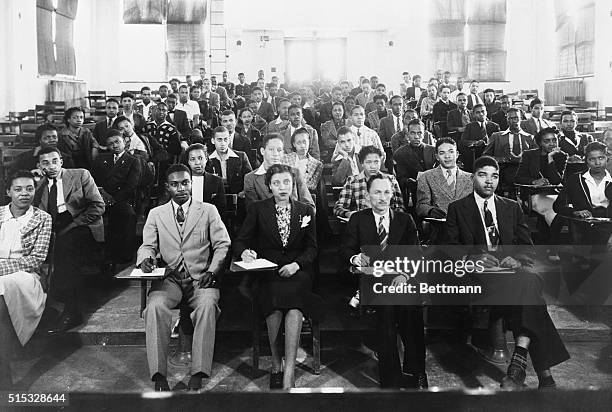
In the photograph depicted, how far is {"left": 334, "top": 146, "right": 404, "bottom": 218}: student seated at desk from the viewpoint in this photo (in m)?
3.81

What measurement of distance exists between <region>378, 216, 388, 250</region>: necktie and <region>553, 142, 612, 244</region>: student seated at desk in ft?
4.51

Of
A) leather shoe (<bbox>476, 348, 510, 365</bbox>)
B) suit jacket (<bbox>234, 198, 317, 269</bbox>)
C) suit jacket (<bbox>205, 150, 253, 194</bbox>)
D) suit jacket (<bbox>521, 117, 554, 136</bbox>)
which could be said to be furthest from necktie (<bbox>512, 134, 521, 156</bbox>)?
suit jacket (<bbox>234, 198, 317, 269</bbox>)

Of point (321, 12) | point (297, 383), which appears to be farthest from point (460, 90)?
point (297, 383)

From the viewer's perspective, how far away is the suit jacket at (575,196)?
3770 millimetres

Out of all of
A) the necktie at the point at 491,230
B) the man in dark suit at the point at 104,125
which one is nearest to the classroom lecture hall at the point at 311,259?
the necktie at the point at 491,230

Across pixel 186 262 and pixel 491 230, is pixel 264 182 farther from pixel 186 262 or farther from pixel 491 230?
pixel 491 230

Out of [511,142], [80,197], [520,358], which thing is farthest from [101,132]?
[520,358]

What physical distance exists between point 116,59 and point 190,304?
667 cm

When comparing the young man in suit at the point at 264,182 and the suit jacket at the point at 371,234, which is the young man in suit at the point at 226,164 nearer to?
the young man in suit at the point at 264,182

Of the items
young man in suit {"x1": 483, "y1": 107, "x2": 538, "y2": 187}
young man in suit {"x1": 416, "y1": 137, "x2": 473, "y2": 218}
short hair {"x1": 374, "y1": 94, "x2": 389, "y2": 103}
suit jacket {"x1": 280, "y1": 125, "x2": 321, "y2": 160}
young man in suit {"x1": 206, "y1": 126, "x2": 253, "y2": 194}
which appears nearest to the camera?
young man in suit {"x1": 416, "y1": 137, "x2": 473, "y2": 218}

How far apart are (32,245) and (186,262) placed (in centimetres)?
75

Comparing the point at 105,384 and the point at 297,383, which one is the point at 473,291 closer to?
the point at 297,383

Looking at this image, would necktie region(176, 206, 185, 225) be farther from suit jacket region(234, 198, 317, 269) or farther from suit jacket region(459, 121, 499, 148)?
suit jacket region(459, 121, 499, 148)

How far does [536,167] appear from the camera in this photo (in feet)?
16.4
